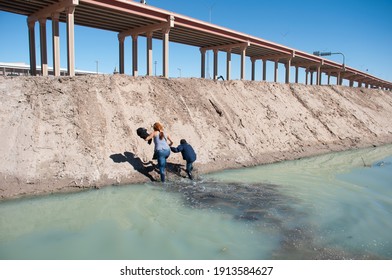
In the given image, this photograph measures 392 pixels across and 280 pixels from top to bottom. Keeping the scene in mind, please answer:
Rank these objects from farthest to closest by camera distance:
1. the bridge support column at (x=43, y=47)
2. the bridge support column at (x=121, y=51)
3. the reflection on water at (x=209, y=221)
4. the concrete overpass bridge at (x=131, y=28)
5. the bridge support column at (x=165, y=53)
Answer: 1. the bridge support column at (x=121, y=51)
2. the bridge support column at (x=165, y=53)
3. the bridge support column at (x=43, y=47)
4. the concrete overpass bridge at (x=131, y=28)
5. the reflection on water at (x=209, y=221)

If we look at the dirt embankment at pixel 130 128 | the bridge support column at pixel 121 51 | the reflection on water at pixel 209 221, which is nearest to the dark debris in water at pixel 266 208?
the reflection on water at pixel 209 221

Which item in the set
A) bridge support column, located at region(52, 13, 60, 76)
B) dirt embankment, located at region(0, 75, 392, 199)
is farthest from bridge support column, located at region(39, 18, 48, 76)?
dirt embankment, located at region(0, 75, 392, 199)

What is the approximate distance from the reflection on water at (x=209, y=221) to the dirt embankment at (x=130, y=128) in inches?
37.4

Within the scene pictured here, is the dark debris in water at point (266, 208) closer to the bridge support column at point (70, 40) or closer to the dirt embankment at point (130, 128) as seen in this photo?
the dirt embankment at point (130, 128)

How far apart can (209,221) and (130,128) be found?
557 centimetres

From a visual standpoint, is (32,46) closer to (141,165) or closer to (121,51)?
(121,51)

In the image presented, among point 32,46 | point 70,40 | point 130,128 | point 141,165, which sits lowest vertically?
point 141,165

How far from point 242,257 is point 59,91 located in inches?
335

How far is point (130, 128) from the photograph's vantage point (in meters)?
10.4

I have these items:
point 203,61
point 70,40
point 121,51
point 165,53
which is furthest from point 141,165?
point 203,61

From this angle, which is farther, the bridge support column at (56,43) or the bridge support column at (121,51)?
the bridge support column at (121,51)

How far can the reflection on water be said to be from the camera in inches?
183

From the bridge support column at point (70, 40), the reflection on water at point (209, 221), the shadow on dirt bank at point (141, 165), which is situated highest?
the bridge support column at point (70, 40)

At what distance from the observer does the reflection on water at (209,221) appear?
4.65 m
